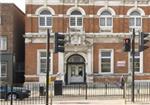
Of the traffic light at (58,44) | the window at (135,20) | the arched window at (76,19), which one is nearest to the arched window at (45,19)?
the arched window at (76,19)

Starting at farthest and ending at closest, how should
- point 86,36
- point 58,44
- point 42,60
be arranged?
point 86,36 → point 42,60 → point 58,44

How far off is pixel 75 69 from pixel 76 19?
5963mm

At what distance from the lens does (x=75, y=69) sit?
6494cm

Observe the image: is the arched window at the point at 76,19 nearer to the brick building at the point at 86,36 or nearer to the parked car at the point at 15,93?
the brick building at the point at 86,36

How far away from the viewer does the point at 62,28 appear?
64.4 m

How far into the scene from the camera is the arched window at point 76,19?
64.6 meters

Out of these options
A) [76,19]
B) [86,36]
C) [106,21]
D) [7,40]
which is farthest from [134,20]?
[7,40]

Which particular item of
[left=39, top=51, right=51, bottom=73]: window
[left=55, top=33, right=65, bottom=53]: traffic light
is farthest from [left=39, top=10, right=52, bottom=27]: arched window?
[left=55, top=33, right=65, bottom=53]: traffic light

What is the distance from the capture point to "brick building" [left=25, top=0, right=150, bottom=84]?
63.7 meters

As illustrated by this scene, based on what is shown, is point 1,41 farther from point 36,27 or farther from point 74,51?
point 74,51

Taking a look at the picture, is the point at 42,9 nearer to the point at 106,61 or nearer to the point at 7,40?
the point at 7,40

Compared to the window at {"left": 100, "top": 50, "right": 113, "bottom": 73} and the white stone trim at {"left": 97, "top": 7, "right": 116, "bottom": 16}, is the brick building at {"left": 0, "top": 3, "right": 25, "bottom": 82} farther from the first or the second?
the window at {"left": 100, "top": 50, "right": 113, "bottom": 73}

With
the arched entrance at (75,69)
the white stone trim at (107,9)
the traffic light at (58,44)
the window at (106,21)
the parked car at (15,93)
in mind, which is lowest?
the parked car at (15,93)

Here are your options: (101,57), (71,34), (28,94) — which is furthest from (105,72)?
(28,94)
